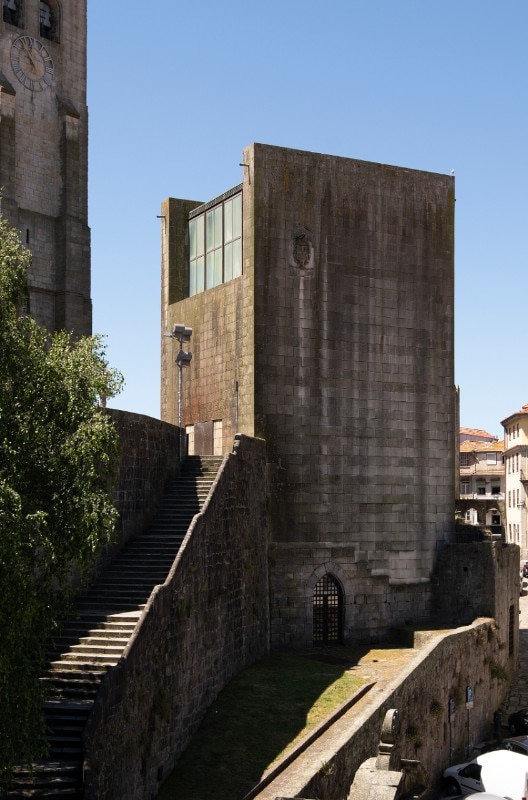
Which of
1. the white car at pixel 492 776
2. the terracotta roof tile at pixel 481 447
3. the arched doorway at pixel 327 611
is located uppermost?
the terracotta roof tile at pixel 481 447

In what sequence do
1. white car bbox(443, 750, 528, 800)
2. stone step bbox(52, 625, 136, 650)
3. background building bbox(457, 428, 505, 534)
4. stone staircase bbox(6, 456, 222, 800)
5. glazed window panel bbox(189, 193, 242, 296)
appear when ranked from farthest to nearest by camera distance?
background building bbox(457, 428, 505, 534) < glazed window panel bbox(189, 193, 242, 296) < white car bbox(443, 750, 528, 800) < stone step bbox(52, 625, 136, 650) < stone staircase bbox(6, 456, 222, 800)

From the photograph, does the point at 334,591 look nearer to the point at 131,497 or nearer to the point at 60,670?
the point at 131,497

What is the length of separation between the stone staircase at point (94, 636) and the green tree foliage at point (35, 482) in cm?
84

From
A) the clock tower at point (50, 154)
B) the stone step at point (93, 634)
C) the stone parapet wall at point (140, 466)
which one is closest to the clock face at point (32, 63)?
the clock tower at point (50, 154)

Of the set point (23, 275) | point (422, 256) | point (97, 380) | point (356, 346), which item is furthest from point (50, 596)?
point (422, 256)

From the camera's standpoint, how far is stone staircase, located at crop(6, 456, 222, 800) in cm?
1827

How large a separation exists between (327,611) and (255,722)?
867 cm

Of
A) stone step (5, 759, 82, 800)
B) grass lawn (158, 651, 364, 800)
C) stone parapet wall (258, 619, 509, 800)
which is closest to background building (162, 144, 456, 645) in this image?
stone parapet wall (258, 619, 509, 800)

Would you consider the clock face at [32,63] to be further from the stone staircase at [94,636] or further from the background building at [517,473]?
the background building at [517,473]

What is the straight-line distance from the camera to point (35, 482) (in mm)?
16625

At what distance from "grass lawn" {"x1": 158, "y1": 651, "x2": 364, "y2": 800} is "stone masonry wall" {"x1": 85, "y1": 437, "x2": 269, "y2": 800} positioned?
35 cm

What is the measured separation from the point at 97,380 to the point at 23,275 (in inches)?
83.6

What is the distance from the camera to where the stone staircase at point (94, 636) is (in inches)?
719

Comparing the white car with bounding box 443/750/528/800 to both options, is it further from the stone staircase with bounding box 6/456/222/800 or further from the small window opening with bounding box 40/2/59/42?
the small window opening with bounding box 40/2/59/42
